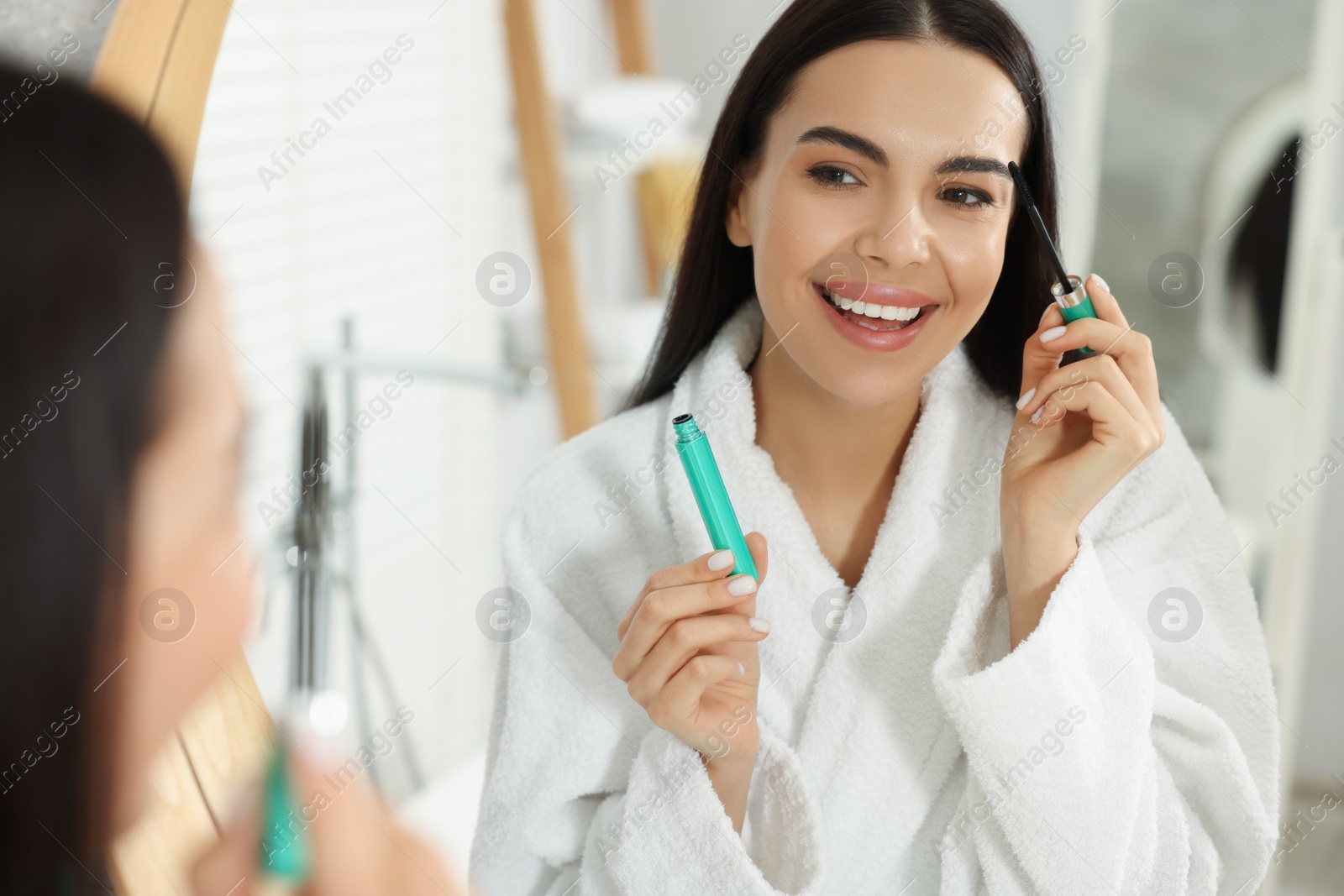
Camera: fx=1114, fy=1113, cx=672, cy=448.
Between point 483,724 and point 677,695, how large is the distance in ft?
4.13

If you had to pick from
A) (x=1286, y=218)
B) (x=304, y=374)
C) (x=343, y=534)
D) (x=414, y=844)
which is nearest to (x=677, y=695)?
(x=414, y=844)

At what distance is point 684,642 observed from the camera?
1.81 ft

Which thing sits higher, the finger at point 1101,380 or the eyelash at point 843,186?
the eyelash at point 843,186

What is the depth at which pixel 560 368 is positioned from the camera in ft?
4.45

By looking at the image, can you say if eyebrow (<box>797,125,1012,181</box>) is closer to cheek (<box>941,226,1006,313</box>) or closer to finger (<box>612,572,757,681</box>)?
cheek (<box>941,226,1006,313</box>)

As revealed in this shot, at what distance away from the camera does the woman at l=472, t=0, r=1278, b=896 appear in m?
0.59

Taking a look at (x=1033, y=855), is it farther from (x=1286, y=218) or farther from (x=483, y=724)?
(x=483, y=724)

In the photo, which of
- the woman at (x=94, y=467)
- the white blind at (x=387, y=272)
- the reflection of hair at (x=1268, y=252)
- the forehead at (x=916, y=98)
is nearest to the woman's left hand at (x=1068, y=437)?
the forehead at (x=916, y=98)

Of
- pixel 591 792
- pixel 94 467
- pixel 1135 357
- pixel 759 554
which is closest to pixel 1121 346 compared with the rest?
pixel 1135 357

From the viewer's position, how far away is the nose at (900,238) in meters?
0.60

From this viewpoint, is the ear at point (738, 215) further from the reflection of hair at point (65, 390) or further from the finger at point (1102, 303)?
the reflection of hair at point (65, 390)

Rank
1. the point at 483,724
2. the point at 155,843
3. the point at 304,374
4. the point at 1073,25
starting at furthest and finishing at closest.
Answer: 1. the point at 483,724
2. the point at 1073,25
3. the point at 304,374
4. the point at 155,843

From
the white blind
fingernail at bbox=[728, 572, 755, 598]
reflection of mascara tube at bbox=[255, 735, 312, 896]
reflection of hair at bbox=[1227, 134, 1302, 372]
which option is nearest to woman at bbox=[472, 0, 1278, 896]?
fingernail at bbox=[728, 572, 755, 598]

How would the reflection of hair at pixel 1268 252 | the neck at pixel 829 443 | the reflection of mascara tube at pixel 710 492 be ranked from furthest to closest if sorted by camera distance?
the reflection of hair at pixel 1268 252
the neck at pixel 829 443
the reflection of mascara tube at pixel 710 492
